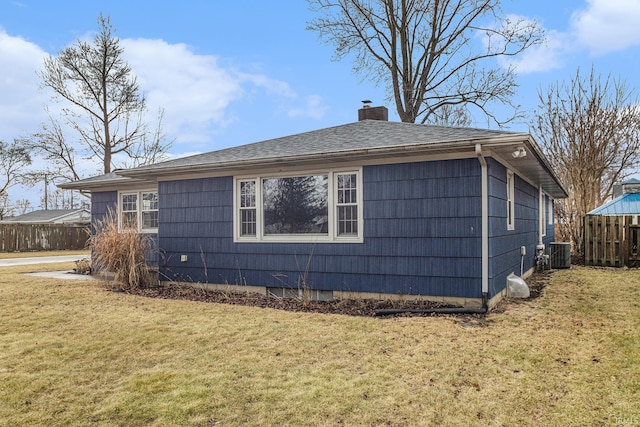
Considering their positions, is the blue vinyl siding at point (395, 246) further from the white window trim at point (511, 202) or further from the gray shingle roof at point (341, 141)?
the white window trim at point (511, 202)

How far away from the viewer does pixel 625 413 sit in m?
3.10

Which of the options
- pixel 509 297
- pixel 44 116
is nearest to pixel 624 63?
pixel 509 297

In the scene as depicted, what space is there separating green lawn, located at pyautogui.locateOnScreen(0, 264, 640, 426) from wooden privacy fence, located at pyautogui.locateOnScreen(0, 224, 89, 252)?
1909cm

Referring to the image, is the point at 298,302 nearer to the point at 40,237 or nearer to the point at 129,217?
the point at 129,217

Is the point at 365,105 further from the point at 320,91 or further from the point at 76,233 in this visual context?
the point at 76,233

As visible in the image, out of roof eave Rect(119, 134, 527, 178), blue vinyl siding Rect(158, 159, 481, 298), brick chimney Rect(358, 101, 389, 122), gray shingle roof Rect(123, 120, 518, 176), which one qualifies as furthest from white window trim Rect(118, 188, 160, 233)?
brick chimney Rect(358, 101, 389, 122)

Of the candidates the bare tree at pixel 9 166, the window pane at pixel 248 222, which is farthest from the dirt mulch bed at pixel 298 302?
the bare tree at pixel 9 166

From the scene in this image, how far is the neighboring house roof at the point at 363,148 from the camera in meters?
6.29

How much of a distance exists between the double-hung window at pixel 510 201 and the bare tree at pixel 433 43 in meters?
10.1

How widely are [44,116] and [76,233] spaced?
22.6 feet

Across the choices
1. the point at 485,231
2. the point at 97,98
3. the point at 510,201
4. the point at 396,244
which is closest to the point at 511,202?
the point at 510,201

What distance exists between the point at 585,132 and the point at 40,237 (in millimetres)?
27115

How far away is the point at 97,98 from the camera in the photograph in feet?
74.2

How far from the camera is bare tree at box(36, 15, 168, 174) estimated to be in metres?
22.1
